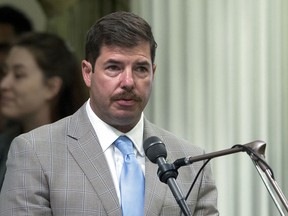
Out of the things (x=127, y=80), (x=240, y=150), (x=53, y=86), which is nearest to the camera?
(x=240, y=150)

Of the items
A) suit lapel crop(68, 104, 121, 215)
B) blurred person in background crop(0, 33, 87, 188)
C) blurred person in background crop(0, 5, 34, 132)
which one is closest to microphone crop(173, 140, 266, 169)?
suit lapel crop(68, 104, 121, 215)

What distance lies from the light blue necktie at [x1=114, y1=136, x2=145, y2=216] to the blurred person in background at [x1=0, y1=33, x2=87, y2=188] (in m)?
1.39

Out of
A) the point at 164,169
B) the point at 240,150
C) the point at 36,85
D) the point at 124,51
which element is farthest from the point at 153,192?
the point at 36,85

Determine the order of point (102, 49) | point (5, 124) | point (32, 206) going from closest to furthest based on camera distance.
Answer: point (32, 206) < point (102, 49) < point (5, 124)

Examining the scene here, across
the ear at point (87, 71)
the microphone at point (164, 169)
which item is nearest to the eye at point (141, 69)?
the ear at point (87, 71)

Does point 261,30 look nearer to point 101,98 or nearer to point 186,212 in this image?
point 101,98

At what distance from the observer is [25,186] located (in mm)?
3727

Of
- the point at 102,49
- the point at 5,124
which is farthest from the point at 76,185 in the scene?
the point at 5,124

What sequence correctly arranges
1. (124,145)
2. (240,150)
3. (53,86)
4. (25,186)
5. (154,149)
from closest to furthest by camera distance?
1. (240,150)
2. (154,149)
3. (25,186)
4. (124,145)
5. (53,86)

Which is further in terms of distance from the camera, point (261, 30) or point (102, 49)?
point (261, 30)

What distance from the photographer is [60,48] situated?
5602 mm

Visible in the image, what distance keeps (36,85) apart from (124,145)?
5.06ft

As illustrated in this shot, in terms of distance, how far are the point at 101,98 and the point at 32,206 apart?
518mm

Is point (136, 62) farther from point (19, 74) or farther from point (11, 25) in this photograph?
point (11, 25)
